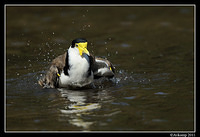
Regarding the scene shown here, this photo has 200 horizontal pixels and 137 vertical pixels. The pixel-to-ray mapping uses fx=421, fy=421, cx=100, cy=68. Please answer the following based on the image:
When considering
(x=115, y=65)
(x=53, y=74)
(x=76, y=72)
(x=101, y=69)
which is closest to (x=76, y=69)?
(x=76, y=72)

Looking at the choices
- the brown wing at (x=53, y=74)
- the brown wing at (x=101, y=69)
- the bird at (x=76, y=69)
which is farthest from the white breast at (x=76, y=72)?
the brown wing at (x=101, y=69)

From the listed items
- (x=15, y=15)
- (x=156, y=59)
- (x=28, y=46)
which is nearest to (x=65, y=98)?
(x=156, y=59)

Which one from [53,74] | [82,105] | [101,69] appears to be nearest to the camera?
[82,105]

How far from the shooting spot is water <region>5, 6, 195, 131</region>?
26.1ft

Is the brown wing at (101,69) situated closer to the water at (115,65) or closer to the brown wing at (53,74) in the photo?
the water at (115,65)

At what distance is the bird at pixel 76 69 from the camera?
9.47 metres

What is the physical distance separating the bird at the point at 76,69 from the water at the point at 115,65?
0.76 ft

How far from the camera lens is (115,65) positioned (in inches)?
469

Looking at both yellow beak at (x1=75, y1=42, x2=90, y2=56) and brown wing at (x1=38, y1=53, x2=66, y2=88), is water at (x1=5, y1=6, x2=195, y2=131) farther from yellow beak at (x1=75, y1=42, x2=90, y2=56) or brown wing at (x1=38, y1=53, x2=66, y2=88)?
yellow beak at (x1=75, y1=42, x2=90, y2=56)

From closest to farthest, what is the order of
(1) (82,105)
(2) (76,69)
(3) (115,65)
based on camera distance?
1. (1) (82,105)
2. (2) (76,69)
3. (3) (115,65)

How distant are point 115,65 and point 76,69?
258cm

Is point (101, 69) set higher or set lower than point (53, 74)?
higher

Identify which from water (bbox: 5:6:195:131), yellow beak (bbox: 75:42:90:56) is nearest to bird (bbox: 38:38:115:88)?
yellow beak (bbox: 75:42:90:56)

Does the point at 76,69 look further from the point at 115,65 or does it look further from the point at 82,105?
the point at 115,65
